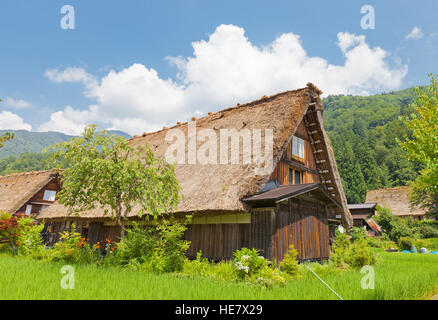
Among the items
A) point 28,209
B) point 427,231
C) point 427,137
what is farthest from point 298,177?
point 427,231

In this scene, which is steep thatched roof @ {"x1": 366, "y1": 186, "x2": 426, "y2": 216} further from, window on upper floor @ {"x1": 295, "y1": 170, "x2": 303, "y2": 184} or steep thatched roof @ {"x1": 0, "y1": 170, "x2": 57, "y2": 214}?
steep thatched roof @ {"x1": 0, "y1": 170, "x2": 57, "y2": 214}

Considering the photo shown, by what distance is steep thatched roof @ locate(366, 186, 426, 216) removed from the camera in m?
39.6

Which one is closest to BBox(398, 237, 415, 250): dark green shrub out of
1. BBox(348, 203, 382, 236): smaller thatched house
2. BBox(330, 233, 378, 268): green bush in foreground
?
BBox(348, 203, 382, 236): smaller thatched house

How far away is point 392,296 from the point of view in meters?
6.02

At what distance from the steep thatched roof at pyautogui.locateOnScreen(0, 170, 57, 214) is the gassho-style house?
8.47 meters

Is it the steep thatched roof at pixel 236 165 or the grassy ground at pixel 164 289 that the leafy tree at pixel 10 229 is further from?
the grassy ground at pixel 164 289

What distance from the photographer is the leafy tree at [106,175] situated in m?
9.19

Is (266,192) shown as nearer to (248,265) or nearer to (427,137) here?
(248,265)

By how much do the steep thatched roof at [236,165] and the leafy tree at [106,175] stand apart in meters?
1.32

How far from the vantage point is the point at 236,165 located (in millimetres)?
11086

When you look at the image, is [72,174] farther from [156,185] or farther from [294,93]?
[294,93]

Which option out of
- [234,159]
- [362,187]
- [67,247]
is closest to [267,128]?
[234,159]
